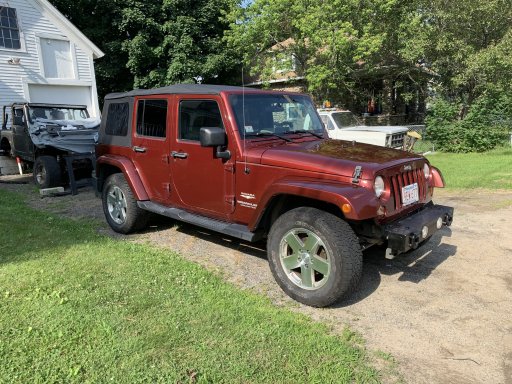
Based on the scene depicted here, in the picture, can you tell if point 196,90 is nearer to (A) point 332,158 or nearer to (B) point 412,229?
(A) point 332,158

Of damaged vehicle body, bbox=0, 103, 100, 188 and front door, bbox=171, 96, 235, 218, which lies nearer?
front door, bbox=171, 96, 235, 218

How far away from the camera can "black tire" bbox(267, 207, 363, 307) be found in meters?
3.36

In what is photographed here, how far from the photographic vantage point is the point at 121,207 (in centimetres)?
570

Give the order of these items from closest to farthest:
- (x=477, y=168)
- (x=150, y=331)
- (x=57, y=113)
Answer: (x=150, y=331)
(x=57, y=113)
(x=477, y=168)

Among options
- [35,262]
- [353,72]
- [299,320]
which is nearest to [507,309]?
[299,320]

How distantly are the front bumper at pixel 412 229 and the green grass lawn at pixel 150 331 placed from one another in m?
0.81

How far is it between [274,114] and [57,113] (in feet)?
26.0

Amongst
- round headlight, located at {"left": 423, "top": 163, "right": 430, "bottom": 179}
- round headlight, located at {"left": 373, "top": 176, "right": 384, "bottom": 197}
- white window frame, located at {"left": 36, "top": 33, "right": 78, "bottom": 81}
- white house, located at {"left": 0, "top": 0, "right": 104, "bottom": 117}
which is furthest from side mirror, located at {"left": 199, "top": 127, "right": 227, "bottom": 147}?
white window frame, located at {"left": 36, "top": 33, "right": 78, "bottom": 81}

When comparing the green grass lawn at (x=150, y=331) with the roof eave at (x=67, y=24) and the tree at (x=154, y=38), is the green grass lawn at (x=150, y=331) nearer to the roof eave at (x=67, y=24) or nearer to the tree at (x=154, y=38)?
the roof eave at (x=67, y=24)

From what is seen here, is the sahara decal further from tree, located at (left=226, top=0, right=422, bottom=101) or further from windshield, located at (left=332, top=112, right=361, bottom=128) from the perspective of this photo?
tree, located at (left=226, top=0, right=422, bottom=101)

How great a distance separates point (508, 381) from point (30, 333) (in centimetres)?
338

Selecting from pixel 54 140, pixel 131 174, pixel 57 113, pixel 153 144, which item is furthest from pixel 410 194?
pixel 57 113

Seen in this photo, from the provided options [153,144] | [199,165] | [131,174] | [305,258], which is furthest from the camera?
[131,174]

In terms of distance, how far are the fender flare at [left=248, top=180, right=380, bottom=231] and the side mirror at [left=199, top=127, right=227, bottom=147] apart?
0.72 meters
